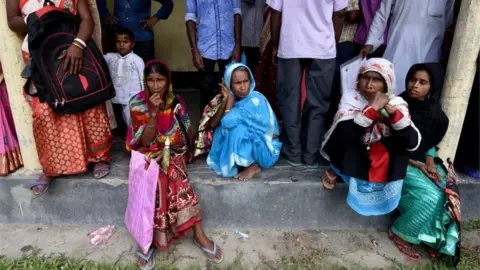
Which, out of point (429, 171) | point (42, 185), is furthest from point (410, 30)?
point (42, 185)

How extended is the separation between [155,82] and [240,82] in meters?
0.64

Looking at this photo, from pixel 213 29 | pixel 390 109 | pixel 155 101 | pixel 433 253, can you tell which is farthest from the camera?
pixel 213 29

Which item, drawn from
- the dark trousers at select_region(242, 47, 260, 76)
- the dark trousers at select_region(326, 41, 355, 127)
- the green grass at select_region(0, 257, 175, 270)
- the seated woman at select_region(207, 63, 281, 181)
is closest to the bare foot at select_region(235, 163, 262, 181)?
the seated woman at select_region(207, 63, 281, 181)

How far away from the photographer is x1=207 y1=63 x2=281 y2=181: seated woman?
3018 millimetres

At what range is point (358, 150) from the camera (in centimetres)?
287

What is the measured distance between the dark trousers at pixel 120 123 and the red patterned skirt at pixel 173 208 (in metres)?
1.26

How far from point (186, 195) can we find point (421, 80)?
6.19 feet

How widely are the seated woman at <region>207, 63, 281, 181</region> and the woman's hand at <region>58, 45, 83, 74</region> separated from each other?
1080mm

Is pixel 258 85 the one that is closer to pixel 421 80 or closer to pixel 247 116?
pixel 247 116

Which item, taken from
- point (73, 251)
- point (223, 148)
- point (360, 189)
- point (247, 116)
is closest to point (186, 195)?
point (223, 148)

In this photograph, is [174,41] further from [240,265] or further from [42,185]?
[240,265]

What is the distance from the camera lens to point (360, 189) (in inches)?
115

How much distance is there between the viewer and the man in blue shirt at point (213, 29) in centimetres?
348

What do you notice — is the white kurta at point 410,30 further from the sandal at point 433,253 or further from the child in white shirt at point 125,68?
the child in white shirt at point 125,68
